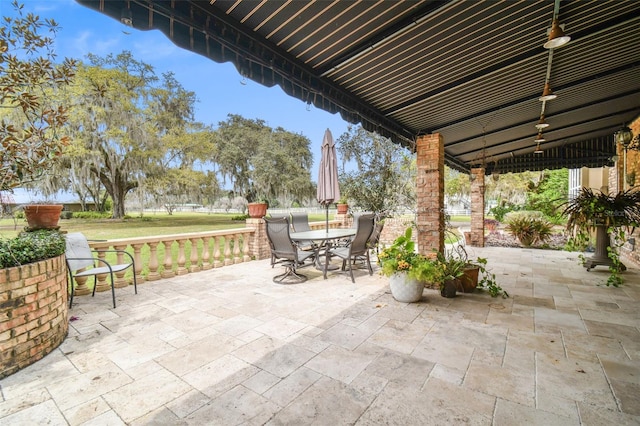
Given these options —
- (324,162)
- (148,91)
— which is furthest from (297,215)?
(148,91)

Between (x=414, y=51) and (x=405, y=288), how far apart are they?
233cm

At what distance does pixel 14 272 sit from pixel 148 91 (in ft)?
51.5

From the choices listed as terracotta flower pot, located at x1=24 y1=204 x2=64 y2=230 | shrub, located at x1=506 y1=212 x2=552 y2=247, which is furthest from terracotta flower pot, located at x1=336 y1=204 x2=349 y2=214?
terracotta flower pot, located at x1=24 y1=204 x2=64 y2=230

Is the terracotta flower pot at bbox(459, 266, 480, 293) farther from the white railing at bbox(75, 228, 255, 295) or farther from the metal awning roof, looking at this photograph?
the white railing at bbox(75, 228, 255, 295)

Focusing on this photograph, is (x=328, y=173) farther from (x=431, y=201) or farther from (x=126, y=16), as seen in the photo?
(x=126, y=16)

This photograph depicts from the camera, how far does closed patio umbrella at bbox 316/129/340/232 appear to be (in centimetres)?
489

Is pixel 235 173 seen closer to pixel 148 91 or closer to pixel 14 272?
pixel 148 91

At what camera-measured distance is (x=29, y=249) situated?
223cm

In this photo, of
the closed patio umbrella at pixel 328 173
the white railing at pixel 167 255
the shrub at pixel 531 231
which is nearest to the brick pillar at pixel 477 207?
the shrub at pixel 531 231

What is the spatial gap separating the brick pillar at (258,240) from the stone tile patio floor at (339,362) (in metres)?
2.29

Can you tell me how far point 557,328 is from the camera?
258 centimetres

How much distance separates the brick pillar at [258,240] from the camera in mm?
5754

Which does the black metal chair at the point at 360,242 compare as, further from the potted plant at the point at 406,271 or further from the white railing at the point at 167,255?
the white railing at the point at 167,255

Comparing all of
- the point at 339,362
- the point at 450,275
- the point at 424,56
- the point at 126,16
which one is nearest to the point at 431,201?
the point at 450,275
